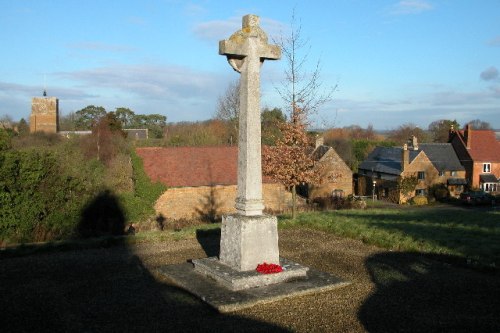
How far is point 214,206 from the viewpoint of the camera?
29.3 metres

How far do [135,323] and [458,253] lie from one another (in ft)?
25.9

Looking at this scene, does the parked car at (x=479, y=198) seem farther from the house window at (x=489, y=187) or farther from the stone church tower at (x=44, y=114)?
the stone church tower at (x=44, y=114)

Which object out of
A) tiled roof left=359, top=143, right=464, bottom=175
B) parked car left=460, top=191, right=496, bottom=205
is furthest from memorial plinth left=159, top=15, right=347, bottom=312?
parked car left=460, top=191, right=496, bottom=205

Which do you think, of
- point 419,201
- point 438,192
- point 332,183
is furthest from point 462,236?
point 438,192

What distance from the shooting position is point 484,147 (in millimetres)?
50281

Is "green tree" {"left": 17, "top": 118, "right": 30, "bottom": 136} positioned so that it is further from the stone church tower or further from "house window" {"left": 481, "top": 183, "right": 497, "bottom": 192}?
"house window" {"left": 481, "top": 183, "right": 497, "bottom": 192}

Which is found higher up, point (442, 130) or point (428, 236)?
point (442, 130)

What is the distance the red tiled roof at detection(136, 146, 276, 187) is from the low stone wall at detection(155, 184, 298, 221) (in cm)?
46

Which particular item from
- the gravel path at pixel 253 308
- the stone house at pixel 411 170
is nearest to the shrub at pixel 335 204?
the stone house at pixel 411 170

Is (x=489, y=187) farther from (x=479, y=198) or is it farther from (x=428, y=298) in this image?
(x=428, y=298)

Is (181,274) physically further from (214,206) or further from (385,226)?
(214,206)

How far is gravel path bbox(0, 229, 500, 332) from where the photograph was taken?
6.42m

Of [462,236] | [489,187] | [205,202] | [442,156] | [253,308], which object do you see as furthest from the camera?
[489,187]

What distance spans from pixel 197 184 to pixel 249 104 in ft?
68.1
